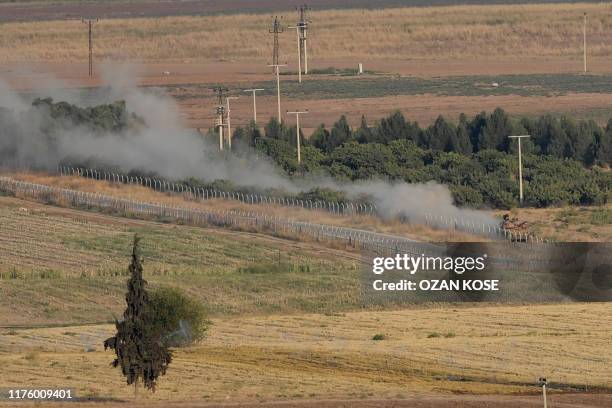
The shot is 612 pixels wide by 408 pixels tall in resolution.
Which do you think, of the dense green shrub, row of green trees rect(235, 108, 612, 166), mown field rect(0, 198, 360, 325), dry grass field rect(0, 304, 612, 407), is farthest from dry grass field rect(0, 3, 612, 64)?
the dense green shrub

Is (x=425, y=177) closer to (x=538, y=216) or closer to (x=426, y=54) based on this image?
(x=538, y=216)

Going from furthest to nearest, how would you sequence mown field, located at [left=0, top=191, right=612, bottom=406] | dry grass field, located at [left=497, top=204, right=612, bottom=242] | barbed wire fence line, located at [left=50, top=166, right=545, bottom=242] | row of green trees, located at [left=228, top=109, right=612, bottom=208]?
row of green trees, located at [left=228, top=109, right=612, bottom=208] < dry grass field, located at [left=497, top=204, right=612, bottom=242] < barbed wire fence line, located at [left=50, top=166, right=545, bottom=242] < mown field, located at [left=0, top=191, right=612, bottom=406]

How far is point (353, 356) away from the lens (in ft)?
192

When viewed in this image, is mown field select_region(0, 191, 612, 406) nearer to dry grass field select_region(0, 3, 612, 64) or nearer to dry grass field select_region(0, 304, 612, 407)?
dry grass field select_region(0, 304, 612, 407)

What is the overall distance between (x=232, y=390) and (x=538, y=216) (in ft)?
152

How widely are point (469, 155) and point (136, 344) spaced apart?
220ft

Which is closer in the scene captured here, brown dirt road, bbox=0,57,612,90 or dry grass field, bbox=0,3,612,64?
brown dirt road, bbox=0,57,612,90

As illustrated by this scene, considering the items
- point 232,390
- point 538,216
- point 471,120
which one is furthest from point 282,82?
point 232,390

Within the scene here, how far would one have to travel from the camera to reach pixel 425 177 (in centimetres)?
10762

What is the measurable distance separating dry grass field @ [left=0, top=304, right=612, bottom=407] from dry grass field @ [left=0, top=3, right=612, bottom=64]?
102 m

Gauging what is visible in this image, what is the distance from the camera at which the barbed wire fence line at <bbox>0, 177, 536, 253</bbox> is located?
85838 mm

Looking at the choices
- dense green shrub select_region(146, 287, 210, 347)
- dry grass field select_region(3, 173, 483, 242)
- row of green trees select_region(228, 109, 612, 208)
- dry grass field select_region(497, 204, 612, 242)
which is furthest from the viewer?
row of green trees select_region(228, 109, 612, 208)

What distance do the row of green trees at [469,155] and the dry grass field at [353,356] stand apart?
105 ft

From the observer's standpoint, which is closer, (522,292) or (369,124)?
(522,292)
